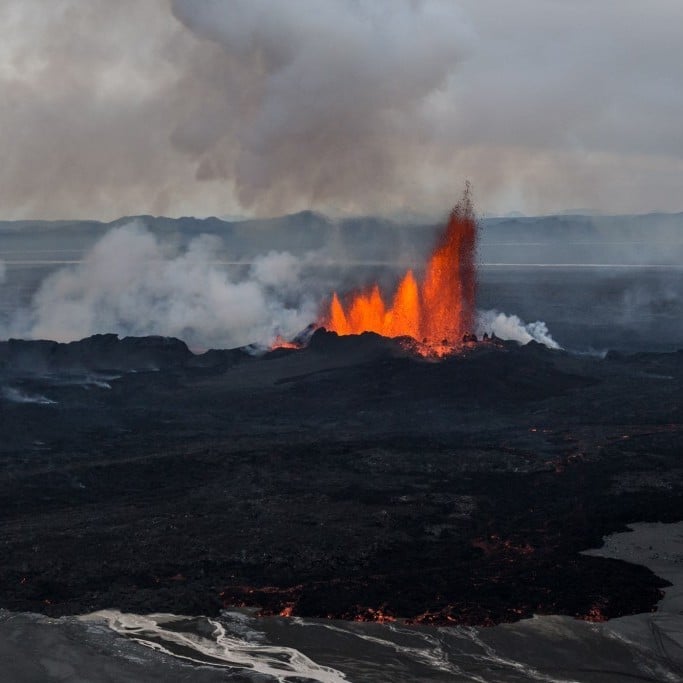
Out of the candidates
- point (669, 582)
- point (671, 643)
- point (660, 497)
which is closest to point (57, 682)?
point (671, 643)

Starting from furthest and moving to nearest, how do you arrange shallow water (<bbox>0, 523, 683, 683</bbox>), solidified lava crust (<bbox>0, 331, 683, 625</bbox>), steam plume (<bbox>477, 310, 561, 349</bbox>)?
steam plume (<bbox>477, 310, 561, 349</bbox>), solidified lava crust (<bbox>0, 331, 683, 625</bbox>), shallow water (<bbox>0, 523, 683, 683</bbox>)

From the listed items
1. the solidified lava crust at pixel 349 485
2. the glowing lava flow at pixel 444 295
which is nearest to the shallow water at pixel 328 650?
the solidified lava crust at pixel 349 485

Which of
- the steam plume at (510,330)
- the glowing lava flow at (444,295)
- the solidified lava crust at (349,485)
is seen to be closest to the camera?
the solidified lava crust at (349,485)

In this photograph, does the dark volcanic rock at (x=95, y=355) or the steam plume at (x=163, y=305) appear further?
the steam plume at (x=163, y=305)

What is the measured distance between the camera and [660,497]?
4241 cm

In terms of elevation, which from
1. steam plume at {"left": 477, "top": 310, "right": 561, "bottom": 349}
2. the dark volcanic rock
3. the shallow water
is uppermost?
steam plume at {"left": 477, "top": 310, "right": 561, "bottom": 349}

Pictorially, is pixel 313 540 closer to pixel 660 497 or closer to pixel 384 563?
pixel 384 563

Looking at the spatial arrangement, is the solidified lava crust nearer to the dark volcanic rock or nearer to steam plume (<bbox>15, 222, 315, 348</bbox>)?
the dark volcanic rock


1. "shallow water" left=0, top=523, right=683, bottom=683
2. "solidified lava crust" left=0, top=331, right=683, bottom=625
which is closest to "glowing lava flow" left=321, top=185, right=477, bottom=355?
"solidified lava crust" left=0, top=331, right=683, bottom=625

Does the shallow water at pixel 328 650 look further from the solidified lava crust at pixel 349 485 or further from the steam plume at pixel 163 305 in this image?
the steam plume at pixel 163 305

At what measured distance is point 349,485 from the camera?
1779 inches

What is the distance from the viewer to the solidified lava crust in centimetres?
3175

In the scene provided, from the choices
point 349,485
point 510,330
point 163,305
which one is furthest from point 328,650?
point 163,305

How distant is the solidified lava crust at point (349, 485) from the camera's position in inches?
1250
